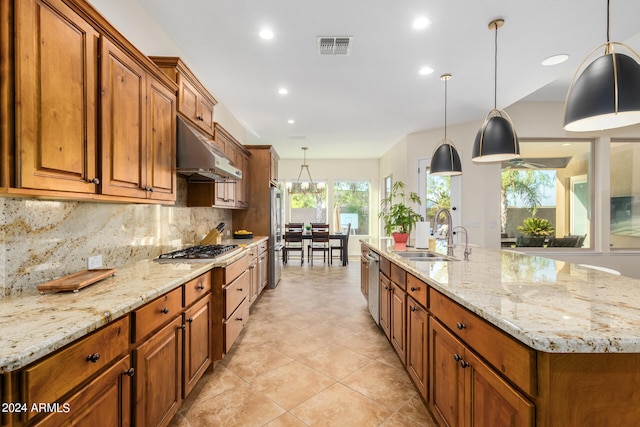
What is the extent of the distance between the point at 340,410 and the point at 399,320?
0.80m

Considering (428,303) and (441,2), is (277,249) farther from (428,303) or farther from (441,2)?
(441,2)

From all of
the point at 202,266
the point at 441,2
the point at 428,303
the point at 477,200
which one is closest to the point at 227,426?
the point at 202,266

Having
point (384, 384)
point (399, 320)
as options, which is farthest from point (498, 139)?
point (384, 384)

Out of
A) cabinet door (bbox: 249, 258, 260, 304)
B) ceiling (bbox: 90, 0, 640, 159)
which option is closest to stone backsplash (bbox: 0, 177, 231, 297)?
cabinet door (bbox: 249, 258, 260, 304)

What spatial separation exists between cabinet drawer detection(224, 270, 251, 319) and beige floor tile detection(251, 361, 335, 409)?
593 mm

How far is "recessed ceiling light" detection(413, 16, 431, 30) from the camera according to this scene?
2.42 meters

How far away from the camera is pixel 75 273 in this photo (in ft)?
5.27

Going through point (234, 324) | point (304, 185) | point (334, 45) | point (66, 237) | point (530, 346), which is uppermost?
point (334, 45)

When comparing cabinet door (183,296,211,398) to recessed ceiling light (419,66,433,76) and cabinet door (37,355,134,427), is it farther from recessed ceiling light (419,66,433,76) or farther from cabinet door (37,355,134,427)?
recessed ceiling light (419,66,433,76)

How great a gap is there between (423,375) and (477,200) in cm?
412

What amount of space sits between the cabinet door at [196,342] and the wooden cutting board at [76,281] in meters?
0.52

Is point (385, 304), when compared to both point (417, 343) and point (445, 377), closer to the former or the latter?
point (417, 343)

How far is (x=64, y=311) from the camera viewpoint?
3.65ft

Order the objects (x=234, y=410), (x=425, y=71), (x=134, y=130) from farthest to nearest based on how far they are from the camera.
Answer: (x=425, y=71), (x=234, y=410), (x=134, y=130)
